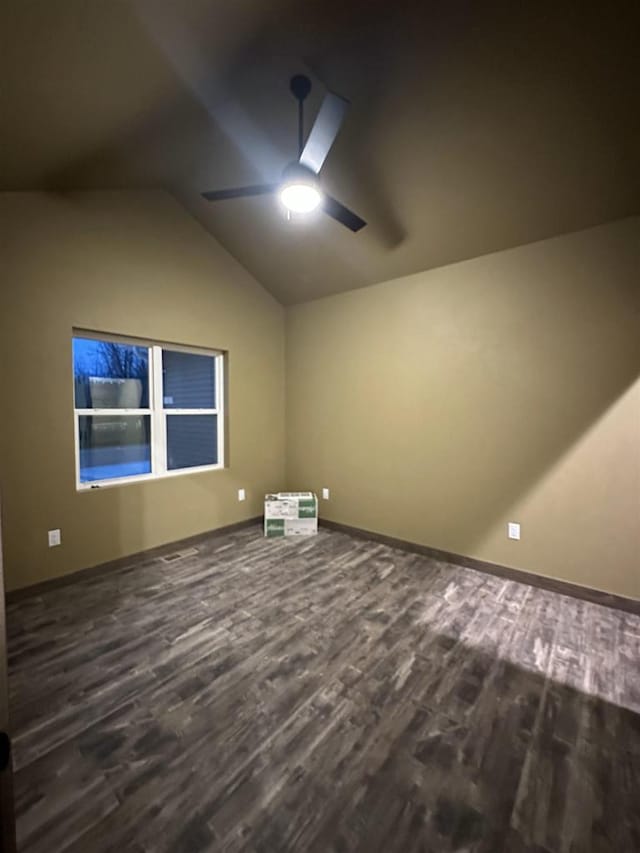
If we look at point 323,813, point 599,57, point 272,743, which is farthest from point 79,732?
point 599,57

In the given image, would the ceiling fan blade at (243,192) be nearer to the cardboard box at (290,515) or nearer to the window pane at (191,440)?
the window pane at (191,440)

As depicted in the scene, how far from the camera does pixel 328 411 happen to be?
4.22 metres

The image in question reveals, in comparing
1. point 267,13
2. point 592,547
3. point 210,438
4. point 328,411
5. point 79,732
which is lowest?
point 79,732

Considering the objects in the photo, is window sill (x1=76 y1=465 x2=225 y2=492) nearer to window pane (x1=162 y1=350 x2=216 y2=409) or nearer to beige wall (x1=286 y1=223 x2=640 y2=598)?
window pane (x1=162 y1=350 x2=216 y2=409)

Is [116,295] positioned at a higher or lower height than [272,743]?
higher

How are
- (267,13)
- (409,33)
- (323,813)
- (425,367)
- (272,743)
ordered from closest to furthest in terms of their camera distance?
(323,813)
(272,743)
(267,13)
(409,33)
(425,367)

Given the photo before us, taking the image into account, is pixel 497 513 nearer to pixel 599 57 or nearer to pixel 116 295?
pixel 599 57

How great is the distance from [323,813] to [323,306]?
155 inches

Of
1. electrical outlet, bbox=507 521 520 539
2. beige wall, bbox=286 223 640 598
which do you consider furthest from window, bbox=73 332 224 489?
electrical outlet, bbox=507 521 520 539

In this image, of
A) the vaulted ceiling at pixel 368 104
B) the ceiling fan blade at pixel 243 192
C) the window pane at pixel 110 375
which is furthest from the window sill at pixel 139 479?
the ceiling fan blade at pixel 243 192

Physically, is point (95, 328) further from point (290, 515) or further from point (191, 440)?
point (290, 515)

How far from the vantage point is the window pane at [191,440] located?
371 cm

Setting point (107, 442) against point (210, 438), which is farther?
point (210, 438)

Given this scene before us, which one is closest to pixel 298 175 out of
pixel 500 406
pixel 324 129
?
pixel 324 129
